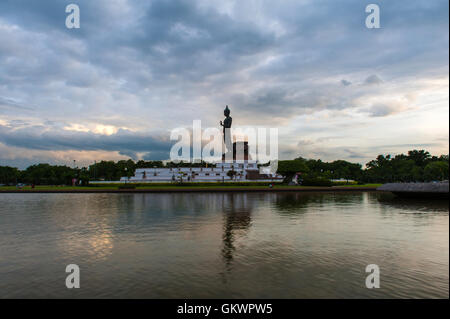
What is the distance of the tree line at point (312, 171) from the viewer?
55.4 meters

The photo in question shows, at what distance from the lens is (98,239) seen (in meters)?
11.1

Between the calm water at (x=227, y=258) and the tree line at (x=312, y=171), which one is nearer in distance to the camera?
the calm water at (x=227, y=258)

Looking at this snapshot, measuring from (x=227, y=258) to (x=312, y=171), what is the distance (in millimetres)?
75369

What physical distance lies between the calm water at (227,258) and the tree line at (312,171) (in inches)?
1441

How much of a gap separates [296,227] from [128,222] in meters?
8.18

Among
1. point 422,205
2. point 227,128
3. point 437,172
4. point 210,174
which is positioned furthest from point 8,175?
point 437,172

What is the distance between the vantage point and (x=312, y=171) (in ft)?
263
